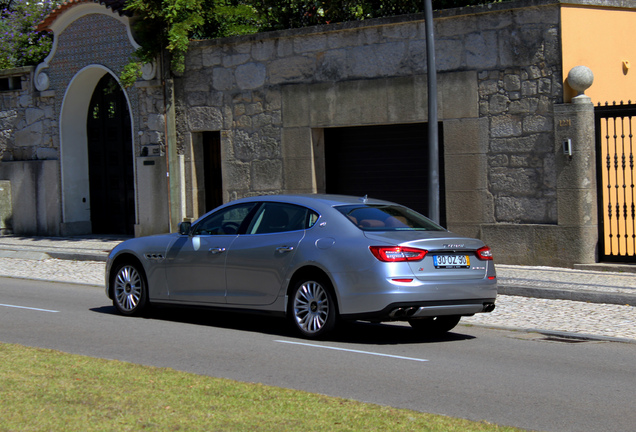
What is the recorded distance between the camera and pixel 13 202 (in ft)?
77.0

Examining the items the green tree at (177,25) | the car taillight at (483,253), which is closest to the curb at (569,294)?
the car taillight at (483,253)

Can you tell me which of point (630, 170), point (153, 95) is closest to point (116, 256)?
point (630, 170)

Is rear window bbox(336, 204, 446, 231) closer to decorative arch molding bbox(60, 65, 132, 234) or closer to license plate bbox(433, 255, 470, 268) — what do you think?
license plate bbox(433, 255, 470, 268)

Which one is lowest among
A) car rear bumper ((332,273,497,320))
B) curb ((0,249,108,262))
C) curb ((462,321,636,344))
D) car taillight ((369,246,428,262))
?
curb ((462,321,636,344))

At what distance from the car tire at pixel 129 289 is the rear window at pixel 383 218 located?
114 inches

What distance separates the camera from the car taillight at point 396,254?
28.3ft

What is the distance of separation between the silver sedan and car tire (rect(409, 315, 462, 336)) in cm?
1

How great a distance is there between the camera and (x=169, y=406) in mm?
5770

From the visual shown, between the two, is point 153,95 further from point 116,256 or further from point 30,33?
point 116,256

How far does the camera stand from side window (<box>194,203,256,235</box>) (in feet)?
33.1

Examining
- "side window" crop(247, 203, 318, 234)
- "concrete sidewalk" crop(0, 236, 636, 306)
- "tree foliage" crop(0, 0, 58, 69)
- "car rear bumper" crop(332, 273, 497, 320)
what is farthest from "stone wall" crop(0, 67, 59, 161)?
"car rear bumper" crop(332, 273, 497, 320)

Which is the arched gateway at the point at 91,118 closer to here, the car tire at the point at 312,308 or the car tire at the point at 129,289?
the car tire at the point at 129,289

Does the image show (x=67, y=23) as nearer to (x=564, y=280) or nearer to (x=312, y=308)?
(x=564, y=280)

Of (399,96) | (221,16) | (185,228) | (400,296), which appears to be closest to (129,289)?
(185,228)
